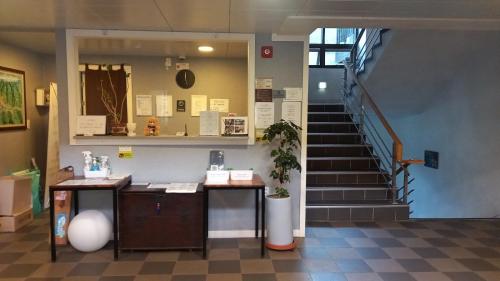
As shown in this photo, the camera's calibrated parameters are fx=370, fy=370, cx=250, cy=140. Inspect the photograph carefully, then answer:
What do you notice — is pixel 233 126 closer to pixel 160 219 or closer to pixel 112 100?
pixel 160 219

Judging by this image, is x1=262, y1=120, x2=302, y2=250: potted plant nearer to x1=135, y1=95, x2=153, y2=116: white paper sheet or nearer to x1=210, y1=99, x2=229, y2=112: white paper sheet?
x1=210, y1=99, x2=229, y2=112: white paper sheet

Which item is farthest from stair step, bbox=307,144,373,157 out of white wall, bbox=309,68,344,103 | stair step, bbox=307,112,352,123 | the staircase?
white wall, bbox=309,68,344,103

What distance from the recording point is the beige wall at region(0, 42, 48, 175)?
→ 464 cm

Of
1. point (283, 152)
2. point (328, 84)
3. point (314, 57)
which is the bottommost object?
point (283, 152)

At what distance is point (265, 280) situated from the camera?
3002mm

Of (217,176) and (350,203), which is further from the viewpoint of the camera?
(350,203)

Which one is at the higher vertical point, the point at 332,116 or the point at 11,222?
the point at 332,116

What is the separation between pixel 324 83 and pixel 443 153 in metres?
2.59

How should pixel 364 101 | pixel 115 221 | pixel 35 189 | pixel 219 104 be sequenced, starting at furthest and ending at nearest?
pixel 364 101 → pixel 219 104 → pixel 35 189 → pixel 115 221

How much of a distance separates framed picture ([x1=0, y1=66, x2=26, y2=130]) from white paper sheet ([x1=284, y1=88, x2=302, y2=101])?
3466mm

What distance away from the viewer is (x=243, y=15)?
10.4 feet

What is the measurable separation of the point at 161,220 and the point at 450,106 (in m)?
4.64

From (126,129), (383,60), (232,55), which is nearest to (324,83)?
(383,60)

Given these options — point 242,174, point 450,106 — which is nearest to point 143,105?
point 242,174
